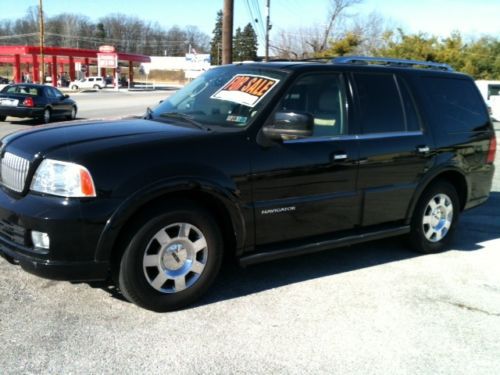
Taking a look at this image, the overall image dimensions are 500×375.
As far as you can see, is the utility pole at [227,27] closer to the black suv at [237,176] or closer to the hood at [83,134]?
the black suv at [237,176]

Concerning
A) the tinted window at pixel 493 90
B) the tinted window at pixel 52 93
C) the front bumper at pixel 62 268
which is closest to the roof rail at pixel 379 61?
the front bumper at pixel 62 268

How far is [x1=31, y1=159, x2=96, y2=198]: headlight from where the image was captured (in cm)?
350

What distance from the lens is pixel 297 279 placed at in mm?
4809

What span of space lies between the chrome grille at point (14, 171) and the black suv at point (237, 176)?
0.05ft

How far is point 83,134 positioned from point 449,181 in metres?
3.89

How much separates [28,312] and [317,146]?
2.55 metres

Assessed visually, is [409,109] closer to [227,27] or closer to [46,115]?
[227,27]

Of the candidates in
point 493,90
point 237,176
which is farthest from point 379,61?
point 493,90

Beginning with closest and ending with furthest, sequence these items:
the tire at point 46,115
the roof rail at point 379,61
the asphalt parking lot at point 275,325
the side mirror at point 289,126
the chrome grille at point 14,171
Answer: the asphalt parking lot at point 275,325 < the chrome grille at point 14,171 < the side mirror at point 289,126 < the roof rail at point 379,61 < the tire at point 46,115

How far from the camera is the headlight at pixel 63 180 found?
3.50 metres

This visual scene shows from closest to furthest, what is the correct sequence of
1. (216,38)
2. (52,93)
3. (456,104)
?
(456,104)
(52,93)
(216,38)

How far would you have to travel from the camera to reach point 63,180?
3523 millimetres

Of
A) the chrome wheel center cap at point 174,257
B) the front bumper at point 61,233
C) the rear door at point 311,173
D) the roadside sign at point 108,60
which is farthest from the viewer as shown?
the roadside sign at point 108,60

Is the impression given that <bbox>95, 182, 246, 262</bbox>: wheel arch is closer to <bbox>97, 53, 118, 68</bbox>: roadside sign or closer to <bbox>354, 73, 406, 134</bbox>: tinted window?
<bbox>354, 73, 406, 134</bbox>: tinted window
